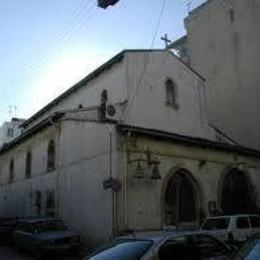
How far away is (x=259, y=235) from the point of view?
24.1 feet

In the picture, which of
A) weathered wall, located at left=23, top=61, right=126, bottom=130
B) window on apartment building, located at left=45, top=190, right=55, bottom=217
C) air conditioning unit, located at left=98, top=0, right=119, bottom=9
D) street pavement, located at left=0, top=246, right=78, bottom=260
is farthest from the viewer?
weathered wall, located at left=23, top=61, right=126, bottom=130

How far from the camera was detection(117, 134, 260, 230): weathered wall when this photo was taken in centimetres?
2089

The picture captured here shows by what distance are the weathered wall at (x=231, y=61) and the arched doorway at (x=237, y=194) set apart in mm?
5582

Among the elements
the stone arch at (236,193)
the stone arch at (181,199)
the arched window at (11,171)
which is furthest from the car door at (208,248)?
the arched window at (11,171)

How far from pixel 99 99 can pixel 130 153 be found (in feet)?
30.1

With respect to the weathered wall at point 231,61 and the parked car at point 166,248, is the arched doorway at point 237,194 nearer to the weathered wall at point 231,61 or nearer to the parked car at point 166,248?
the weathered wall at point 231,61

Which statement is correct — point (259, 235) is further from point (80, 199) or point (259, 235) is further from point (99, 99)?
point (99, 99)

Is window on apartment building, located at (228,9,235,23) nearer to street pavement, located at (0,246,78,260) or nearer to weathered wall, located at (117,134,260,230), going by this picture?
weathered wall, located at (117,134,260,230)

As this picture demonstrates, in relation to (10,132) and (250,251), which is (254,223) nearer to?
(250,251)

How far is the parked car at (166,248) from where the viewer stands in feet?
28.3

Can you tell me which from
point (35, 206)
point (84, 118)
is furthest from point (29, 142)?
point (84, 118)

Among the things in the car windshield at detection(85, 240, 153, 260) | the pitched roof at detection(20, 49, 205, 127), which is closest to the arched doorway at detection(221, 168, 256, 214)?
the pitched roof at detection(20, 49, 205, 127)

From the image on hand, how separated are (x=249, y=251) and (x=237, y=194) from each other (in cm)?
2076

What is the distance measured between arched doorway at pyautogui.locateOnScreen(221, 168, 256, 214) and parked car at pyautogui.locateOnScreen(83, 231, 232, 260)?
16549 mm
